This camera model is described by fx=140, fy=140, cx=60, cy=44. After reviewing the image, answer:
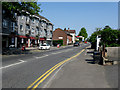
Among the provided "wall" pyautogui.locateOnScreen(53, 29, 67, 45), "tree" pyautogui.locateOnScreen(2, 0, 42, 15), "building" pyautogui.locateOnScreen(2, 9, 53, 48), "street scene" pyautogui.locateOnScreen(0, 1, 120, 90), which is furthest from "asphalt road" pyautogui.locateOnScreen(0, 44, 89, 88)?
"wall" pyautogui.locateOnScreen(53, 29, 67, 45)

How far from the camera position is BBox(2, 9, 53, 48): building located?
32.1 metres

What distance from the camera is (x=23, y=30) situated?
4053cm

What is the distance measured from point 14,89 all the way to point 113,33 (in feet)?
57.6

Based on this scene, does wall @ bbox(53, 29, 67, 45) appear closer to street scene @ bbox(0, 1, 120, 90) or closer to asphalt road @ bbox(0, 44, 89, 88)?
street scene @ bbox(0, 1, 120, 90)

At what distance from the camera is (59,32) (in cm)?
8031

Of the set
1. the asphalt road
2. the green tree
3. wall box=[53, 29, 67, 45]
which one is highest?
wall box=[53, 29, 67, 45]

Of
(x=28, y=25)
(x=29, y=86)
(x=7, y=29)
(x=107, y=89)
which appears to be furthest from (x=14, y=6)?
(x=28, y=25)

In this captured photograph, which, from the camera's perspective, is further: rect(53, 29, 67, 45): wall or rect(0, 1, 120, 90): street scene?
rect(53, 29, 67, 45): wall

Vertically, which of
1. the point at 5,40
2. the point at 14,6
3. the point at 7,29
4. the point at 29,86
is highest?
the point at 14,6

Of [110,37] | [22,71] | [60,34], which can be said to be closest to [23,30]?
[110,37]

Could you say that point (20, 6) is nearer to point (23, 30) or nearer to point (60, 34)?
point (23, 30)

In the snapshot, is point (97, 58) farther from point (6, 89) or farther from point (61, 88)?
point (6, 89)

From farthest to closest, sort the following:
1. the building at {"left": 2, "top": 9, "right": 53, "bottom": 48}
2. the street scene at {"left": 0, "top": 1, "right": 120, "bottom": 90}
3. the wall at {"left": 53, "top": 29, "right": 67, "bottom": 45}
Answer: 1. the wall at {"left": 53, "top": 29, "right": 67, "bottom": 45}
2. the building at {"left": 2, "top": 9, "right": 53, "bottom": 48}
3. the street scene at {"left": 0, "top": 1, "right": 120, "bottom": 90}

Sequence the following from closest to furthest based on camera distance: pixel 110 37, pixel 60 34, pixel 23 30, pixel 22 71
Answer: pixel 22 71
pixel 110 37
pixel 23 30
pixel 60 34
